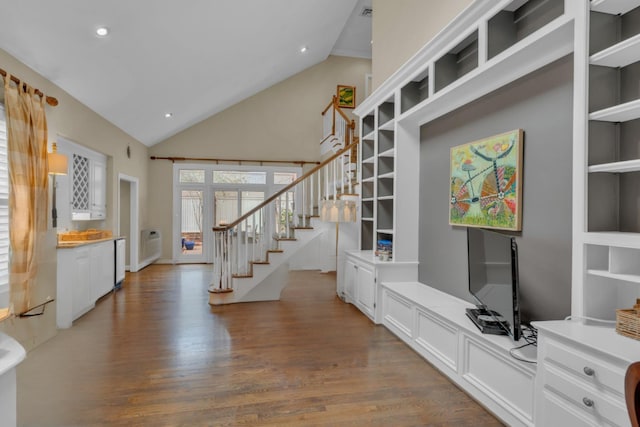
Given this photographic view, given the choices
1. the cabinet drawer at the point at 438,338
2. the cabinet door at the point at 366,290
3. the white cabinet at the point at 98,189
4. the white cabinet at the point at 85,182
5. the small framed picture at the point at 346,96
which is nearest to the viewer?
the cabinet drawer at the point at 438,338

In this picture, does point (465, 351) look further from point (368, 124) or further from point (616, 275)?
point (368, 124)

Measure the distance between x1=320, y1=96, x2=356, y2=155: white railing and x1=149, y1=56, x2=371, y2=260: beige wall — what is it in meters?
0.38

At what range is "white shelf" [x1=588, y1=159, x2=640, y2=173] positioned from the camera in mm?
1554

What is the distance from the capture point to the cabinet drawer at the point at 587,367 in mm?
1407

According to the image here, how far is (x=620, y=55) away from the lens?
168cm

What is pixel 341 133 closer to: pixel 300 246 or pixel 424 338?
pixel 300 246

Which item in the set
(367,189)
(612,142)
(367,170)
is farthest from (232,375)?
(367,170)

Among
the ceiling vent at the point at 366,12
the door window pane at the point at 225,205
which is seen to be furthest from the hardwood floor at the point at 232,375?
the ceiling vent at the point at 366,12

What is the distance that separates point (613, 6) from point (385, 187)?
290 cm

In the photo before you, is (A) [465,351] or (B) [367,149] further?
(B) [367,149]

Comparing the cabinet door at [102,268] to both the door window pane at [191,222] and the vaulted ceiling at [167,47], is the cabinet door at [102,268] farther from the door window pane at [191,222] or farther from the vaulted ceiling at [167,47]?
the door window pane at [191,222]

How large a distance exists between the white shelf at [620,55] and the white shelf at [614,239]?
86cm

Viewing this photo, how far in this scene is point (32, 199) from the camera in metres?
3.12

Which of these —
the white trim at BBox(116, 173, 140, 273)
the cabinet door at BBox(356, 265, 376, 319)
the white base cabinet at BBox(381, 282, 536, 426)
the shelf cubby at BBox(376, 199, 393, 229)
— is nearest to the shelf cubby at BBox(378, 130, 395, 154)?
the shelf cubby at BBox(376, 199, 393, 229)
